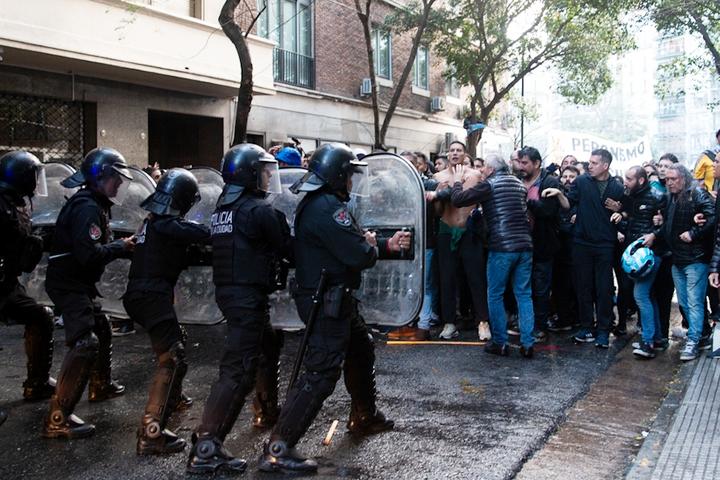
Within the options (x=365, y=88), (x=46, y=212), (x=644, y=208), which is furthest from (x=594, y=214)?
(x=365, y=88)

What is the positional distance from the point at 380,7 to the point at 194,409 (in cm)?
1901

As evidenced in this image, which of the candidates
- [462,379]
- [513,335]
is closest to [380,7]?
[513,335]

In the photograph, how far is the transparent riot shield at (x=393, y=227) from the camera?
19.2ft

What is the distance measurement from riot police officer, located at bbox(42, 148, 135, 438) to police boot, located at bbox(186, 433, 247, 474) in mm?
1065

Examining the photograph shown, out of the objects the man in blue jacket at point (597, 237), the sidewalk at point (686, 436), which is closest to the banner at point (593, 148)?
the man in blue jacket at point (597, 237)

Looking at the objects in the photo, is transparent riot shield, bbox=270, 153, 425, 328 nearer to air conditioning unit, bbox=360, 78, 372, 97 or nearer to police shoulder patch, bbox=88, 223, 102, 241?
police shoulder patch, bbox=88, 223, 102, 241

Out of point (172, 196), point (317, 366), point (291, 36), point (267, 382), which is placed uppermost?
point (291, 36)

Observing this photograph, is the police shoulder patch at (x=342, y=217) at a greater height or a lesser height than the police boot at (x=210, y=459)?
greater

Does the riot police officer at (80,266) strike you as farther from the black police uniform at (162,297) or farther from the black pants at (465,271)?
the black pants at (465,271)

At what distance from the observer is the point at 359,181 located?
5.20 metres

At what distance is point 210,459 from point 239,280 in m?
1.01

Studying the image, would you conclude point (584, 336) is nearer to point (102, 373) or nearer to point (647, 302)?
point (647, 302)

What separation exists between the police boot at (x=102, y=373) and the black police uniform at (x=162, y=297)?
984mm

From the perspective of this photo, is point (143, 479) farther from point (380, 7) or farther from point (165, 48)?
point (380, 7)
